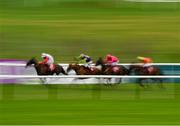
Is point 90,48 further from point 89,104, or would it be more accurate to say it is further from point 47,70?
point 89,104

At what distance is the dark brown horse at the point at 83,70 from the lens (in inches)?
433

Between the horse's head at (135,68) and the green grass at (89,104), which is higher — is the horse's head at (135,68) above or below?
above

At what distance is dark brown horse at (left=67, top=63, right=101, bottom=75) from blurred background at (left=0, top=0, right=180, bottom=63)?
3.72 metres

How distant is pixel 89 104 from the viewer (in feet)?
29.0

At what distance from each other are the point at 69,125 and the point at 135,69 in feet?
13.2

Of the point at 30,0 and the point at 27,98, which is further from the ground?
the point at 30,0

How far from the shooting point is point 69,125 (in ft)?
23.7

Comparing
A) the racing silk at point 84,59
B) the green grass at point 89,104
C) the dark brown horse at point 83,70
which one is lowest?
the green grass at point 89,104

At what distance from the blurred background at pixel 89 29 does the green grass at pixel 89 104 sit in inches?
188

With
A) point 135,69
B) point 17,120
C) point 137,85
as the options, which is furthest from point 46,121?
point 135,69

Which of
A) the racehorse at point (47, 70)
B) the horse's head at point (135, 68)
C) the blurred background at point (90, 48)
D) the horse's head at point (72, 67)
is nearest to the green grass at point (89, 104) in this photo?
the blurred background at point (90, 48)

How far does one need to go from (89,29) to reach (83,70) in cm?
663

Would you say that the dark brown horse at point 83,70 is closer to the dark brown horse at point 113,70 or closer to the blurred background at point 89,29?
the dark brown horse at point 113,70

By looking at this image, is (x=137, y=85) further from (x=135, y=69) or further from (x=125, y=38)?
(x=125, y=38)
